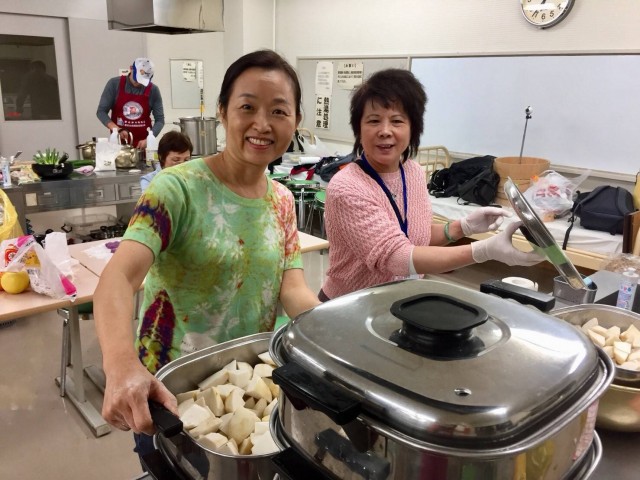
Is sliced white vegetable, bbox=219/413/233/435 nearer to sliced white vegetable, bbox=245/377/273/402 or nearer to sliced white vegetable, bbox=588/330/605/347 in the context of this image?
sliced white vegetable, bbox=245/377/273/402

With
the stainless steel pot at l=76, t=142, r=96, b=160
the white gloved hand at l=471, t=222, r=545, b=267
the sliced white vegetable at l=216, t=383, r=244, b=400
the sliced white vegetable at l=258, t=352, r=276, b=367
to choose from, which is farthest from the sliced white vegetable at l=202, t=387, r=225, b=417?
the stainless steel pot at l=76, t=142, r=96, b=160

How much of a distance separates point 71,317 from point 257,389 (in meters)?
1.88

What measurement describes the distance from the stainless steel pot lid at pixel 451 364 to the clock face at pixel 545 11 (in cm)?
402

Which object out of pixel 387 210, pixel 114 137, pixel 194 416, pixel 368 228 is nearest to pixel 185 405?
pixel 194 416

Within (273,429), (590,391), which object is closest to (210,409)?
(273,429)

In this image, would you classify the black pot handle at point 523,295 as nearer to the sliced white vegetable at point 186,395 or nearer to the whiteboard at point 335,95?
the sliced white vegetable at point 186,395

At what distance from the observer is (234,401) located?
807mm

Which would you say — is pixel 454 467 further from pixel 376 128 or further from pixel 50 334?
pixel 50 334

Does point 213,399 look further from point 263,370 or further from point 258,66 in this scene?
point 258,66

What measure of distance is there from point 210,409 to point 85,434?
1862mm

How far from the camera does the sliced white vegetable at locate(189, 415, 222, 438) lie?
719mm

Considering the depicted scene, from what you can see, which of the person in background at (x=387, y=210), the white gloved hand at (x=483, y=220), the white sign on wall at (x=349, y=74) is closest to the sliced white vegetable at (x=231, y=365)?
the person in background at (x=387, y=210)

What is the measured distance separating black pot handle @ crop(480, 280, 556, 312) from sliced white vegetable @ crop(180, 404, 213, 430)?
556mm

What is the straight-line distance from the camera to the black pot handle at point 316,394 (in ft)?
1.57
